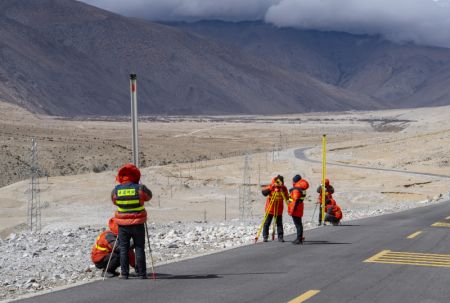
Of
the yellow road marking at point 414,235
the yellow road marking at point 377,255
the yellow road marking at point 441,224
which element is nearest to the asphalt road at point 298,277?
the yellow road marking at point 377,255

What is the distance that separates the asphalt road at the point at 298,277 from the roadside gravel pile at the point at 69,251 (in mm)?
993

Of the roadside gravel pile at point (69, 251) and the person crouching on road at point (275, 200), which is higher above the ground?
the person crouching on road at point (275, 200)

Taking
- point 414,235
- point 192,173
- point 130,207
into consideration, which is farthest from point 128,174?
point 192,173

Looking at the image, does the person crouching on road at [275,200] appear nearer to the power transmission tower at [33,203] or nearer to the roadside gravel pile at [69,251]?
the roadside gravel pile at [69,251]

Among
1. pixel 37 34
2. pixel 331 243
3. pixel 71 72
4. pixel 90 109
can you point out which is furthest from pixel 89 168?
pixel 37 34

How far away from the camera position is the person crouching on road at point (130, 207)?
33.2 feet

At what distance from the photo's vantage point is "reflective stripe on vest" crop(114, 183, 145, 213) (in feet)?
33.2

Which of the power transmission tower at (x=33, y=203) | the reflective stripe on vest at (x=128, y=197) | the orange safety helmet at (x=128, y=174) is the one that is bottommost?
the power transmission tower at (x=33, y=203)

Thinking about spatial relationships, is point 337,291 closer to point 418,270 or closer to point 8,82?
point 418,270

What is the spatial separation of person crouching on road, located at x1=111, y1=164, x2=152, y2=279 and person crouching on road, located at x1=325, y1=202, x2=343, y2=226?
10395 millimetres

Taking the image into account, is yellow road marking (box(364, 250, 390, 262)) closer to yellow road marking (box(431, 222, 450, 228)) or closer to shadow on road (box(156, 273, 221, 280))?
shadow on road (box(156, 273, 221, 280))

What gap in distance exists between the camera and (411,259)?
12.6 meters

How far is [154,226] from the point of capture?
21375mm

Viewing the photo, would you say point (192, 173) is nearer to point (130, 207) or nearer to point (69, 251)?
point (69, 251)
